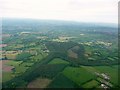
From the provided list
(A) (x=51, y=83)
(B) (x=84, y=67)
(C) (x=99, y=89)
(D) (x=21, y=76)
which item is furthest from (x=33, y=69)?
(C) (x=99, y=89)

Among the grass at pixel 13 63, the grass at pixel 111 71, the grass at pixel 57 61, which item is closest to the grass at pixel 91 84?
the grass at pixel 111 71

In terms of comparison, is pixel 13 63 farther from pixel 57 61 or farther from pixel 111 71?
pixel 111 71

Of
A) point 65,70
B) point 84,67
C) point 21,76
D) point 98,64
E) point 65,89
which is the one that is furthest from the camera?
point 98,64

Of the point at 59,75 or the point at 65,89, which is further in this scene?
the point at 59,75

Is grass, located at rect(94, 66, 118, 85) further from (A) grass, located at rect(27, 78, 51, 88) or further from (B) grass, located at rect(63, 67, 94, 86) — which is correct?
(A) grass, located at rect(27, 78, 51, 88)

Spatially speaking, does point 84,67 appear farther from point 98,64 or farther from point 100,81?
point 100,81

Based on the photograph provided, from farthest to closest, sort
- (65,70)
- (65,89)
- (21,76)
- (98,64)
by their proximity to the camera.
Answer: (98,64), (65,70), (21,76), (65,89)

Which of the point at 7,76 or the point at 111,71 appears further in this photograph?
the point at 111,71

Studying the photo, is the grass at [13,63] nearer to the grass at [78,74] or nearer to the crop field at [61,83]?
the grass at [78,74]

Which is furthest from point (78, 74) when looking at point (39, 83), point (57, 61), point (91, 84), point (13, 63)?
point (13, 63)
